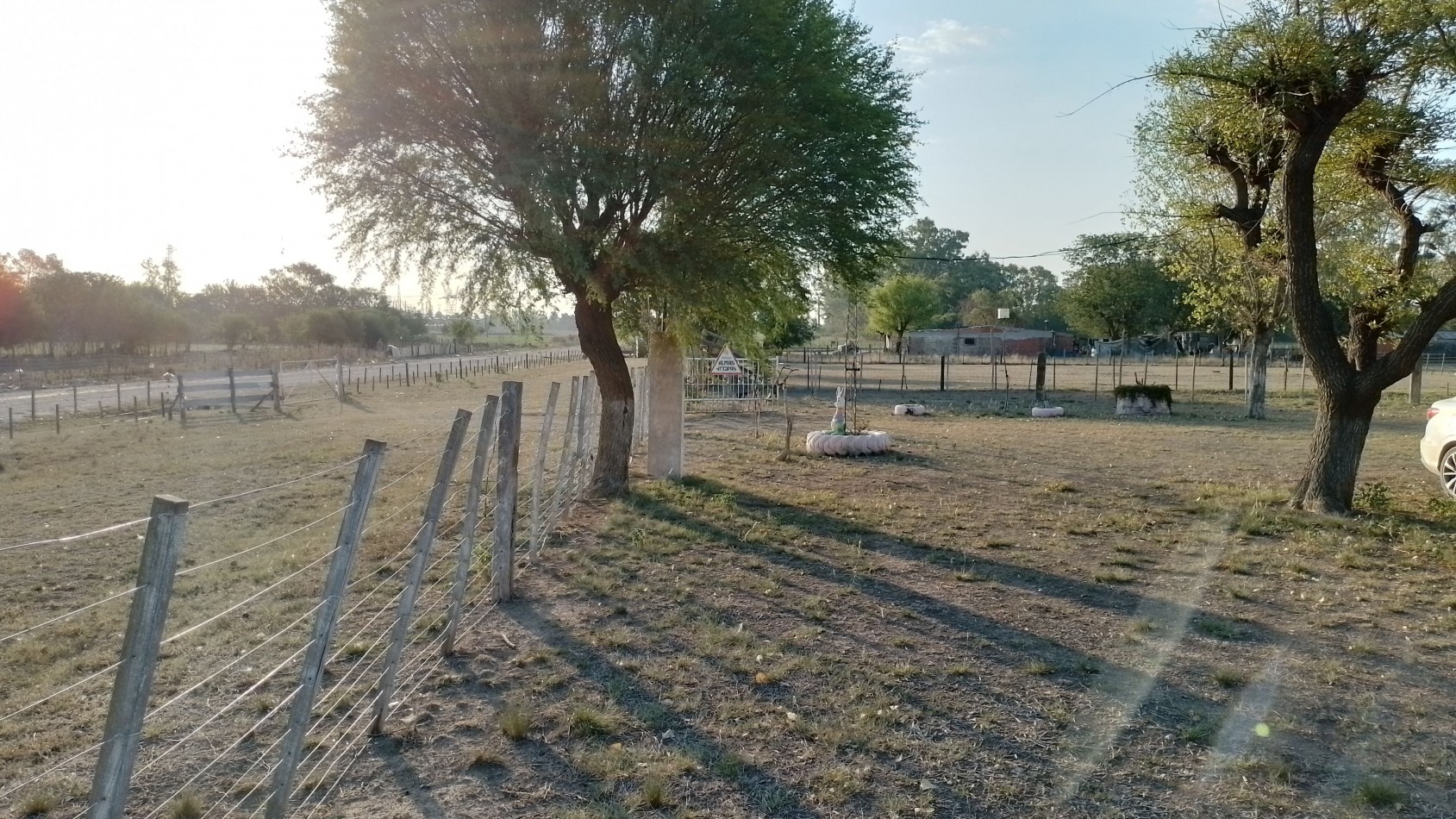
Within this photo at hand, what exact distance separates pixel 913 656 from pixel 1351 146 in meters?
8.46

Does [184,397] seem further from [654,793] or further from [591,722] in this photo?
[654,793]

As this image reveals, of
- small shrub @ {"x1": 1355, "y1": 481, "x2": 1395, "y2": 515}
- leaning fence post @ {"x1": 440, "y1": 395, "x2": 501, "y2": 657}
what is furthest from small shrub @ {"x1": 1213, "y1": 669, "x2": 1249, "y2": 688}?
small shrub @ {"x1": 1355, "y1": 481, "x2": 1395, "y2": 515}

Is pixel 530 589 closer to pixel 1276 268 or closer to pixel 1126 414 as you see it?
pixel 1276 268

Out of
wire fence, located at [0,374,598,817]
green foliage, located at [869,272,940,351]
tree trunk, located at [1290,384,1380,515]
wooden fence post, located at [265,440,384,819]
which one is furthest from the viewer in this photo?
green foliage, located at [869,272,940,351]

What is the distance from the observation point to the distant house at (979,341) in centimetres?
7625

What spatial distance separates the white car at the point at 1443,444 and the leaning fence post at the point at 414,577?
11.0m

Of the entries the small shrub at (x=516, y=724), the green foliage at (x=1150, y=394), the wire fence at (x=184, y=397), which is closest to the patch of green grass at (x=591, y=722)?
the small shrub at (x=516, y=724)

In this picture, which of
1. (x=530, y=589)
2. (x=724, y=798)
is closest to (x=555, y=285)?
(x=530, y=589)

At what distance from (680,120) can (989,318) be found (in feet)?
266

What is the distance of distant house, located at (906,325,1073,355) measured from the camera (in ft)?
250

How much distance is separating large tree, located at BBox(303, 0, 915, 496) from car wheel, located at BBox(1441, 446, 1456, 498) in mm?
7062

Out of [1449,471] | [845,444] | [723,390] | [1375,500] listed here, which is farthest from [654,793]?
[723,390]

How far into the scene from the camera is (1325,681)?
5.20 metres

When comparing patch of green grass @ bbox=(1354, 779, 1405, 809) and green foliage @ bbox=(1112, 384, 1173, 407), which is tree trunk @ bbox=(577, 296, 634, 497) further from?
green foliage @ bbox=(1112, 384, 1173, 407)
